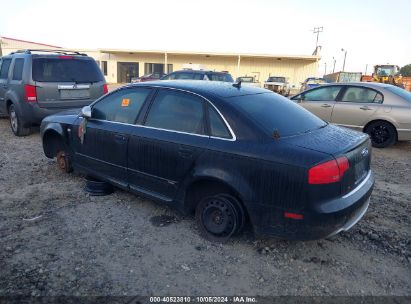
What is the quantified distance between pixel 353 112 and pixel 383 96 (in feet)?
2.32

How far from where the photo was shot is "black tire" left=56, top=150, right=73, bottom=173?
206 inches

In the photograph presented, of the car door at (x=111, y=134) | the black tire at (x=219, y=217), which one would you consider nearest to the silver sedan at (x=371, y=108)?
the car door at (x=111, y=134)

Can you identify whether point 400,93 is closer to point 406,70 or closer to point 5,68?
point 5,68

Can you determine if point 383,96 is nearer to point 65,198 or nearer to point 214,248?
point 214,248

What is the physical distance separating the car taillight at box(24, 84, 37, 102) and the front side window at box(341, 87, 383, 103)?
275 inches

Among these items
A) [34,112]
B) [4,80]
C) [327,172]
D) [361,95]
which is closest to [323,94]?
[361,95]

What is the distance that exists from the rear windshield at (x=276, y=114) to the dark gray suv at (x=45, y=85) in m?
5.20

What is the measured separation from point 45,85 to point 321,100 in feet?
21.0

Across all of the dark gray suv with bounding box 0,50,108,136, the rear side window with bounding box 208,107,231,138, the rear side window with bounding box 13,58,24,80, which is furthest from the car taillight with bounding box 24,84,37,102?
the rear side window with bounding box 208,107,231,138

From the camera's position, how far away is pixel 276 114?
3.56 meters

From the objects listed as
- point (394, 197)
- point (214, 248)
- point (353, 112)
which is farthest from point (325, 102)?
point (214, 248)

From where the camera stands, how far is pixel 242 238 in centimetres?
362

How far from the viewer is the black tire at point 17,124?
765 cm

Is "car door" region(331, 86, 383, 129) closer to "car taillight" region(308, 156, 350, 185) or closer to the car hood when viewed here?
the car hood
